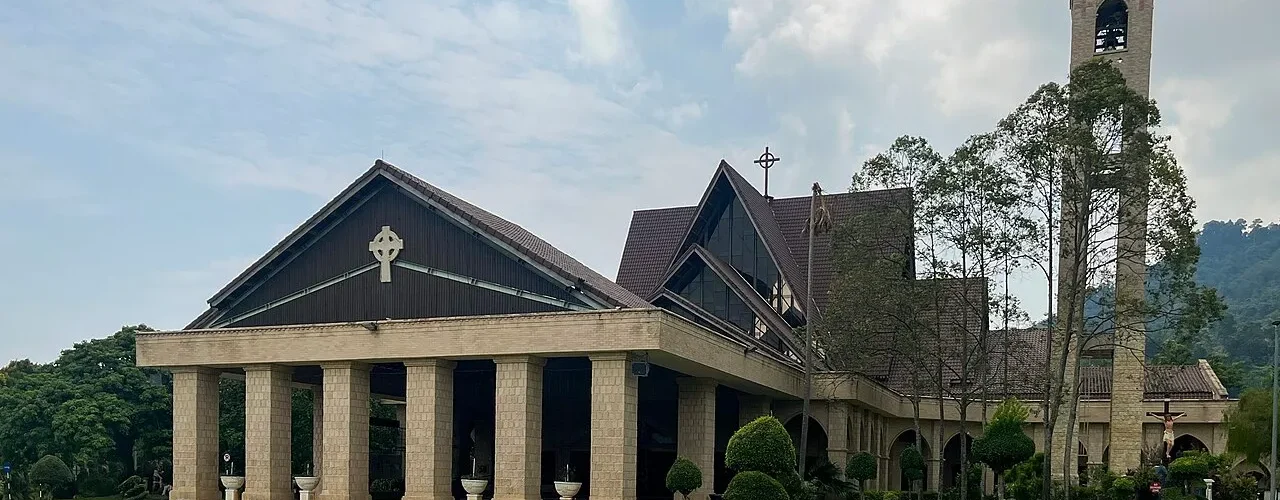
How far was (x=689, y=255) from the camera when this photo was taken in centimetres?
4319

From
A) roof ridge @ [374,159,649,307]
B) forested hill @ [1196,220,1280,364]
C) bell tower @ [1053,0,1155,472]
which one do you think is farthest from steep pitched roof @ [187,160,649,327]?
forested hill @ [1196,220,1280,364]

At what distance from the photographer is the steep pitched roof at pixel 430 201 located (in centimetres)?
2867

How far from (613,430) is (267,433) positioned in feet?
33.0

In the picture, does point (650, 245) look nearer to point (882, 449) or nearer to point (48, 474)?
point (882, 449)

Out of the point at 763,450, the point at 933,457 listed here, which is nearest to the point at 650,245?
the point at 933,457

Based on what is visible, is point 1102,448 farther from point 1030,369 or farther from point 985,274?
point 985,274

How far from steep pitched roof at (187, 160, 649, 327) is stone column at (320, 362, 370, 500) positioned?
3397 millimetres

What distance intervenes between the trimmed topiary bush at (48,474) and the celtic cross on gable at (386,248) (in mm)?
18878

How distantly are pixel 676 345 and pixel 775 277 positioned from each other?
1824 centimetres

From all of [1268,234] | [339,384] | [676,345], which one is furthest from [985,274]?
[1268,234]

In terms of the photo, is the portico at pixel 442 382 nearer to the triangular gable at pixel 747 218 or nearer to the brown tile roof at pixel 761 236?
the triangular gable at pixel 747 218

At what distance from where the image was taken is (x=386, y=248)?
3031 cm

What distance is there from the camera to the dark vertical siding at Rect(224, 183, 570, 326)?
95.0 ft

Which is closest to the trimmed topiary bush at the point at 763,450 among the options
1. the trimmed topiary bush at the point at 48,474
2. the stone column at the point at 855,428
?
the stone column at the point at 855,428
